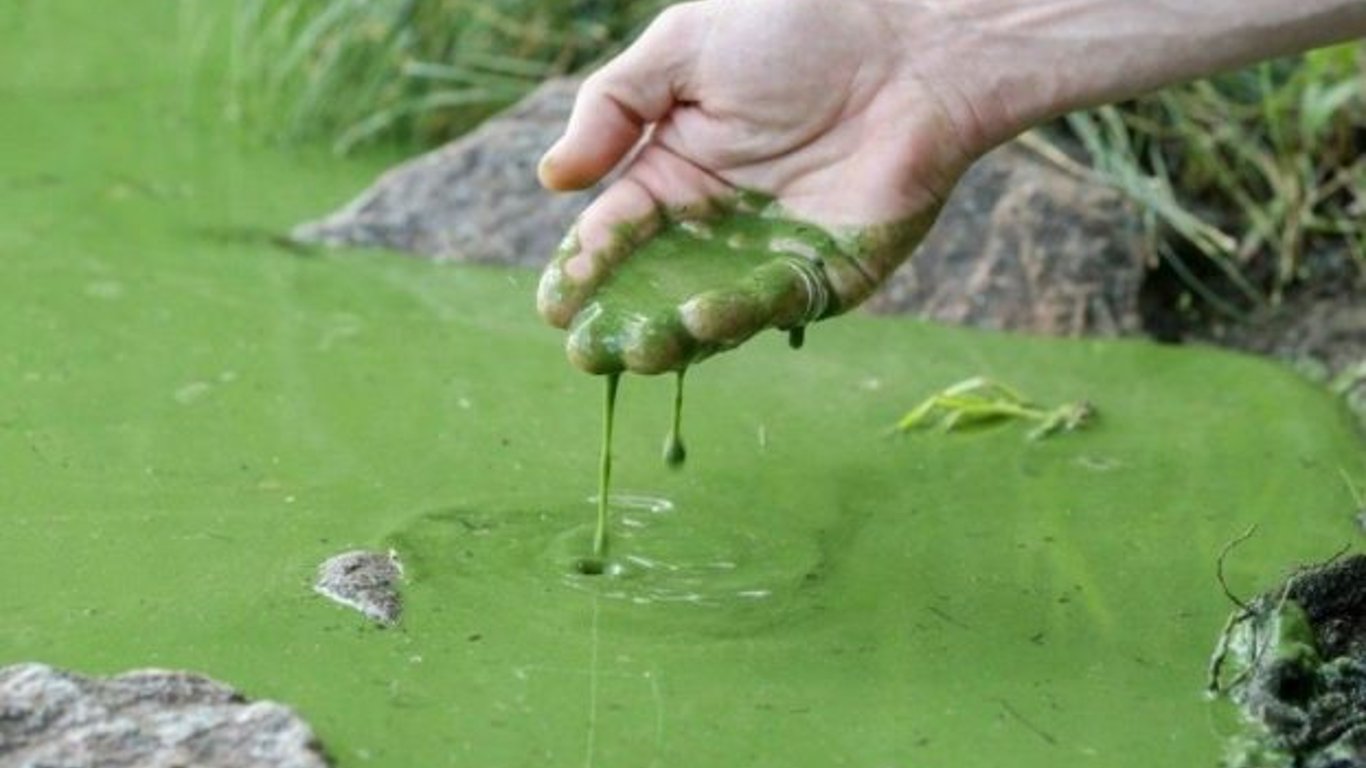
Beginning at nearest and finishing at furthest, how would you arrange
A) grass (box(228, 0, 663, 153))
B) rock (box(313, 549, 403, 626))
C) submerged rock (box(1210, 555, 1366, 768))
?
submerged rock (box(1210, 555, 1366, 768)) → rock (box(313, 549, 403, 626)) → grass (box(228, 0, 663, 153))

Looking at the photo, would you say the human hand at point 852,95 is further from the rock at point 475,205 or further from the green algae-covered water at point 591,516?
the rock at point 475,205

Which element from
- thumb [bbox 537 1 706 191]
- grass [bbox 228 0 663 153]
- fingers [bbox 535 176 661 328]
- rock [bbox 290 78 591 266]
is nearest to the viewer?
fingers [bbox 535 176 661 328]

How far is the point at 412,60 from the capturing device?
499 cm

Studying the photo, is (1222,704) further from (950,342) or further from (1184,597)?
(950,342)

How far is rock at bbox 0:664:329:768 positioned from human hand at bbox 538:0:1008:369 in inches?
33.2

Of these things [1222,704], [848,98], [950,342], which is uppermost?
[848,98]

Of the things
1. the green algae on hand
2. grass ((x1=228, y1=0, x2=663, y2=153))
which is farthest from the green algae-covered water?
grass ((x1=228, y1=0, x2=663, y2=153))

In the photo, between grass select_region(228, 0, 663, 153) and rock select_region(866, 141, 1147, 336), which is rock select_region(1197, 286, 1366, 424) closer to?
rock select_region(866, 141, 1147, 336)

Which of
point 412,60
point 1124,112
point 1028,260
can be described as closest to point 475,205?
point 412,60

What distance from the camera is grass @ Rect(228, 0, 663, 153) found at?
16.3ft

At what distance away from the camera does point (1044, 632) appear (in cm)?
262

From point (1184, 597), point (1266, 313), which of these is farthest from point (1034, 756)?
point (1266, 313)

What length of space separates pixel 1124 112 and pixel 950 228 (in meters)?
0.47

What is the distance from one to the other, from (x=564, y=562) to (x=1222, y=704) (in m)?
0.72
